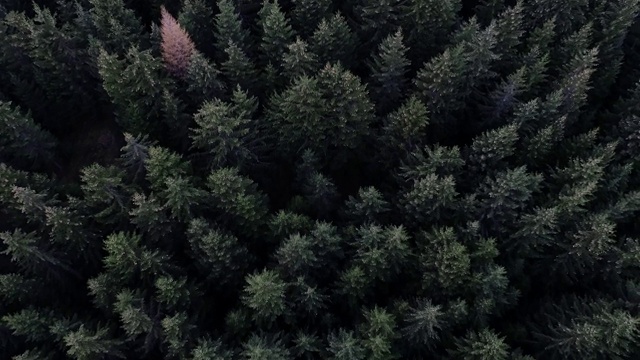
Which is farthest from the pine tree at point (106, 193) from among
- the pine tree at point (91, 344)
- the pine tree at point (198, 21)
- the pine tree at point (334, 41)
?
the pine tree at point (334, 41)

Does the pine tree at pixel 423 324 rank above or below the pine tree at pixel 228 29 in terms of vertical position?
below

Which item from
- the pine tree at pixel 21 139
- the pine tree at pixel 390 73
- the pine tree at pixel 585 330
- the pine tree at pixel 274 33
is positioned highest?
the pine tree at pixel 274 33

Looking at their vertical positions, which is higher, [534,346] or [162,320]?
[162,320]

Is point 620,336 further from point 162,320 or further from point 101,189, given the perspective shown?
point 101,189

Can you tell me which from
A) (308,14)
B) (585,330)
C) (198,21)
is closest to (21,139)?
(198,21)

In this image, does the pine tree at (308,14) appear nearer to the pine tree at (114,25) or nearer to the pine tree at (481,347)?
the pine tree at (114,25)

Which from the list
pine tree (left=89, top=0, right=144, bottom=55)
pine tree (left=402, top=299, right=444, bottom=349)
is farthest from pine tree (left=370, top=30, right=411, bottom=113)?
pine tree (left=89, top=0, right=144, bottom=55)

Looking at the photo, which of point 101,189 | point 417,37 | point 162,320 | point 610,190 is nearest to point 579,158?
point 610,190

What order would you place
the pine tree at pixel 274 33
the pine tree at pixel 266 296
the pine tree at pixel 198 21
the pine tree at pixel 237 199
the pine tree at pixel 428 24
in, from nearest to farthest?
the pine tree at pixel 266 296, the pine tree at pixel 237 199, the pine tree at pixel 274 33, the pine tree at pixel 428 24, the pine tree at pixel 198 21
